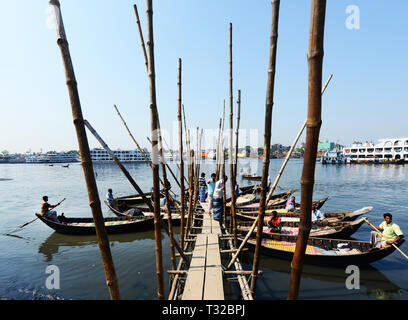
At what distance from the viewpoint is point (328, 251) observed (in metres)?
7.98

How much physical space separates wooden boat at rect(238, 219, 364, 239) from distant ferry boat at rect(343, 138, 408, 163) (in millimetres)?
75575

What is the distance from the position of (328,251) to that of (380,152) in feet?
275

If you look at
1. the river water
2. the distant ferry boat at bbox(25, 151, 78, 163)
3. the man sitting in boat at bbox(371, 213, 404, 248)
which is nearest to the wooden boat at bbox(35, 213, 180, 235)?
the river water

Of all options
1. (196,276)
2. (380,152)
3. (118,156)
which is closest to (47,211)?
(196,276)

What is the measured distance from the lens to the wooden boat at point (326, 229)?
9.29 meters

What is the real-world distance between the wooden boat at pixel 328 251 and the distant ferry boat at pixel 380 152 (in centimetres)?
7772

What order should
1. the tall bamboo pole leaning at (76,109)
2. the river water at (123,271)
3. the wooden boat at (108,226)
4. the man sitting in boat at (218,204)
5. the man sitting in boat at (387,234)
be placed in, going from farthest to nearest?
1. the wooden boat at (108,226)
2. the man sitting in boat at (218,204)
3. the man sitting in boat at (387,234)
4. the river water at (123,271)
5. the tall bamboo pole leaning at (76,109)

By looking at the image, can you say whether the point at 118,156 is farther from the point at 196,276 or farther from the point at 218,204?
the point at 196,276

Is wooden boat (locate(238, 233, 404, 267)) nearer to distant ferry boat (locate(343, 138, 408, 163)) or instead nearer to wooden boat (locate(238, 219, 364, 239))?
wooden boat (locate(238, 219, 364, 239))

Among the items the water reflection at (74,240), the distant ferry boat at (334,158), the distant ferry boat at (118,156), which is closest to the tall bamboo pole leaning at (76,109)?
the water reflection at (74,240)

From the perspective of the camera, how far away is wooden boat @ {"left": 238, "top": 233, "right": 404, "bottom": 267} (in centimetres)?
725

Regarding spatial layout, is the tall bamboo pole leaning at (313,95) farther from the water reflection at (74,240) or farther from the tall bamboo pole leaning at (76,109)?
the water reflection at (74,240)
